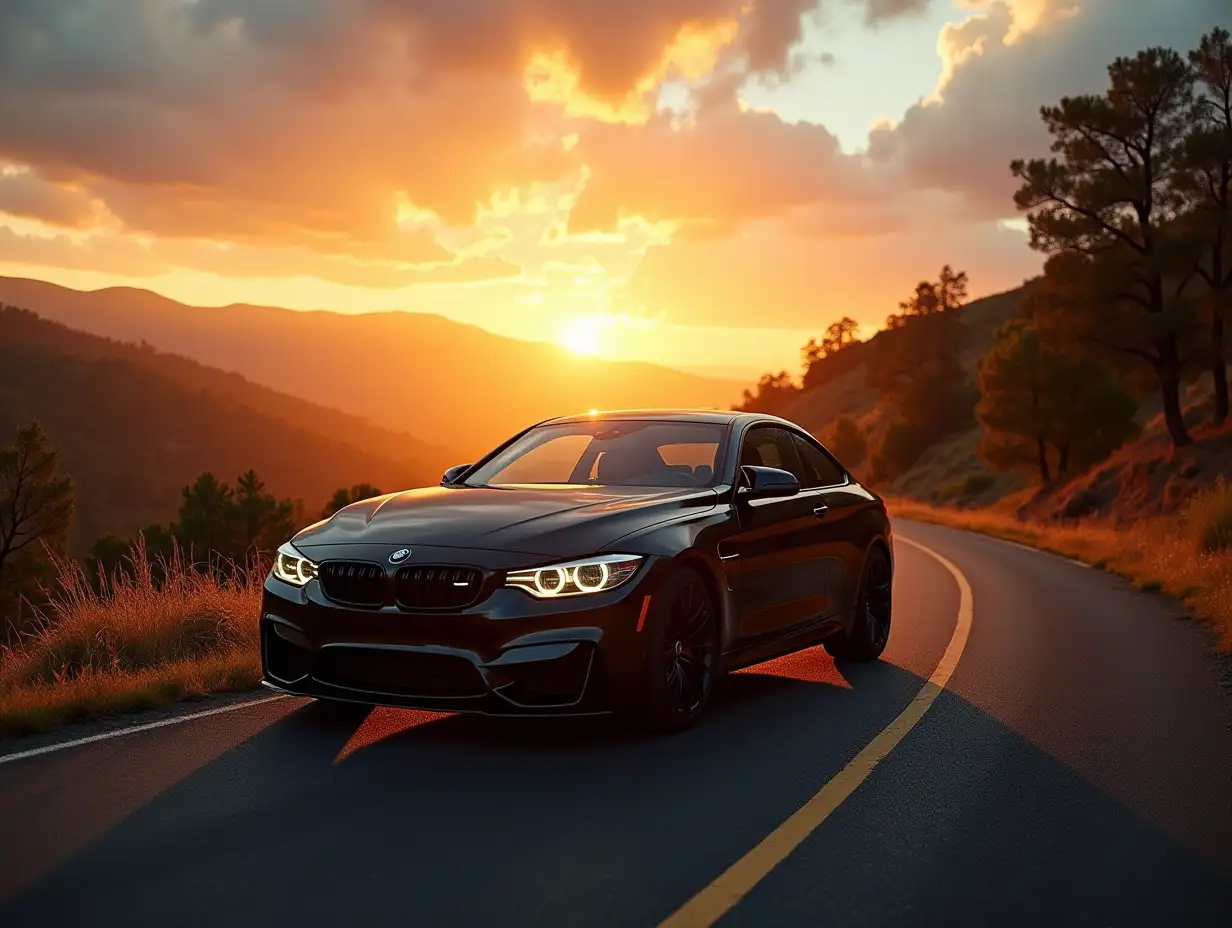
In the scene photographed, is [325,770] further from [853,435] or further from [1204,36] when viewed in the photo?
[853,435]

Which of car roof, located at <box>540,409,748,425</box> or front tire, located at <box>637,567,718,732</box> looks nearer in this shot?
front tire, located at <box>637,567,718,732</box>

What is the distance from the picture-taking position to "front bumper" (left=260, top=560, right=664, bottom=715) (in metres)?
5.61

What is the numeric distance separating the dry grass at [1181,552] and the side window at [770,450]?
3.99 meters

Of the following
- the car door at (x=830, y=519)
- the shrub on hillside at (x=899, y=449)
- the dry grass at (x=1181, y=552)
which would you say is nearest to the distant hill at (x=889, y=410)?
the shrub on hillside at (x=899, y=449)

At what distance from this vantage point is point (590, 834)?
4605 mm

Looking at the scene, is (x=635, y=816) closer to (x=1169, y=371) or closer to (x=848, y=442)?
(x=1169, y=371)

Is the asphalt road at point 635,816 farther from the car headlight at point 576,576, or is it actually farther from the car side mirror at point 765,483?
the car side mirror at point 765,483

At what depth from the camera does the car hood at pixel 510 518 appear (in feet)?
19.4

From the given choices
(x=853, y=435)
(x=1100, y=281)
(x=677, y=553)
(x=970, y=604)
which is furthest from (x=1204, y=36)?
(x=853, y=435)

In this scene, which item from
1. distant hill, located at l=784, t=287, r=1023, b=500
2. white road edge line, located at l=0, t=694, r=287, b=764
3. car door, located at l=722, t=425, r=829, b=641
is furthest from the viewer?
distant hill, located at l=784, t=287, r=1023, b=500

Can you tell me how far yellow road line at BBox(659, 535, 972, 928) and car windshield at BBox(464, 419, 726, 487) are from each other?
1.69m

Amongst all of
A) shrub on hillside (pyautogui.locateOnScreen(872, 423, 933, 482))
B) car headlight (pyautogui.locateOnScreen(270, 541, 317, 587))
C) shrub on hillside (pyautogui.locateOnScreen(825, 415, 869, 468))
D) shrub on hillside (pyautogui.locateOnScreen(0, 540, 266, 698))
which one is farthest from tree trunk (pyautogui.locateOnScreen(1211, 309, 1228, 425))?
shrub on hillside (pyautogui.locateOnScreen(825, 415, 869, 468))

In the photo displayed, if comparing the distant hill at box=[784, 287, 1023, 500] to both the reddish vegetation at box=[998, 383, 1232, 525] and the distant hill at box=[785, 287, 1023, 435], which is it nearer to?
the distant hill at box=[785, 287, 1023, 435]

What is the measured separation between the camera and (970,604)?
13.5m
